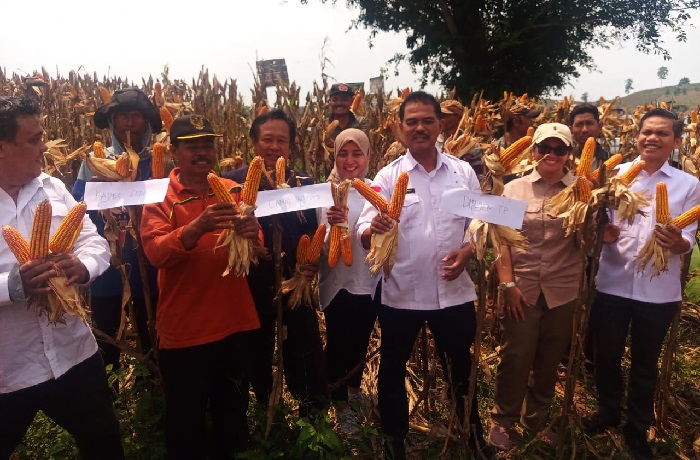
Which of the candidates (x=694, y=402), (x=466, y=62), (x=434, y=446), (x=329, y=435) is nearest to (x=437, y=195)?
(x=329, y=435)

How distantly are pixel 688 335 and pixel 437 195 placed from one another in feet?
13.0

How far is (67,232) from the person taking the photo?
1964 millimetres

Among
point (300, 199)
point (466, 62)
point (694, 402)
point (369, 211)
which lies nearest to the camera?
point (300, 199)

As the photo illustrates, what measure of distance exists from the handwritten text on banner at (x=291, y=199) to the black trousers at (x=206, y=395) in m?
0.81

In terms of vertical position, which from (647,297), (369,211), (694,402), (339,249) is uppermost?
(369,211)

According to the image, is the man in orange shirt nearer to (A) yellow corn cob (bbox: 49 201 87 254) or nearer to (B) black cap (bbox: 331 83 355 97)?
(A) yellow corn cob (bbox: 49 201 87 254)

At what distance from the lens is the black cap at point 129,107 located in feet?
10.5

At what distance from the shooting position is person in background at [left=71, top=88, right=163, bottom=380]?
9.85 ft

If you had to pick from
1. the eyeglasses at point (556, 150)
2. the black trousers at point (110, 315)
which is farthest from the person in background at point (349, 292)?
the black trousers at point (110, 315)

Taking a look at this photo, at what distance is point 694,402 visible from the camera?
368cm

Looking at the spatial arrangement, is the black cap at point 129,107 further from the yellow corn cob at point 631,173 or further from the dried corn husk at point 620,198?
the yellow corn cob at point 631,173

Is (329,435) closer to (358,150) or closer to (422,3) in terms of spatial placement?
(358,150)

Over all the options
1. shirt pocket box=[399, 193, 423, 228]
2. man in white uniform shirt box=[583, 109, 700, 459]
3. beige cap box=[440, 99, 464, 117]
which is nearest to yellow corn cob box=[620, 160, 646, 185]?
man in white uniform shirt box=[583, 109, 700, 459]

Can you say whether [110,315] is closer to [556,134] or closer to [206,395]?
[206,395]
